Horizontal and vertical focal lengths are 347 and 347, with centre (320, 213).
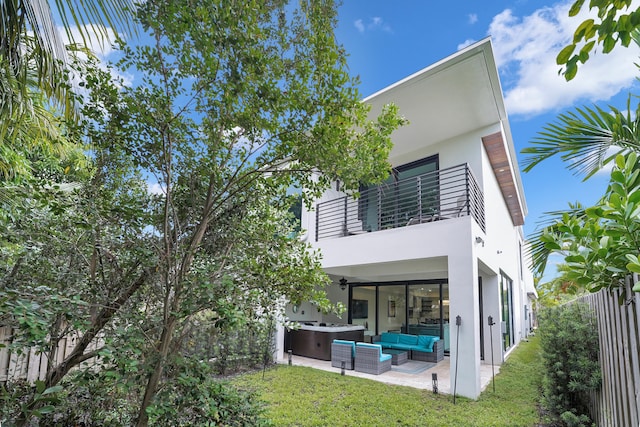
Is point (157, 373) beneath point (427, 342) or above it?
above

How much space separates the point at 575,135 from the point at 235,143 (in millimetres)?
3395

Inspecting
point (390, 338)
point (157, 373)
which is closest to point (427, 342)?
point (390, 338)

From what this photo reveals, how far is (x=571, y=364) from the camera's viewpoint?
534 centimetres

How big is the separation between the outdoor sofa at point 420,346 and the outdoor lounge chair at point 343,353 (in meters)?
2.38

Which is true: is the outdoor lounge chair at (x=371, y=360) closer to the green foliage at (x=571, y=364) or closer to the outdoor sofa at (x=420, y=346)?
the outdoor sofa at (x=420, y=346)

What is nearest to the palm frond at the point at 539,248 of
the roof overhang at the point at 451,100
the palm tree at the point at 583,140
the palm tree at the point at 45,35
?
the palm tree at the point at 583,140

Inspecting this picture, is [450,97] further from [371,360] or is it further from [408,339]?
[408,339]

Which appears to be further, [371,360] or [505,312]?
[505,312]

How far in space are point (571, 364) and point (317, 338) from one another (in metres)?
7.16

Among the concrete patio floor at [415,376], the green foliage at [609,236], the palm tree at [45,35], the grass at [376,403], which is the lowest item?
the concrete patio floor at [415,376]

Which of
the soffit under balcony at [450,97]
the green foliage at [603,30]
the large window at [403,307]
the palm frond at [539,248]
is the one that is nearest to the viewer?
the green foliage at [603,30]

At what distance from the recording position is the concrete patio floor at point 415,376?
7.96 metres

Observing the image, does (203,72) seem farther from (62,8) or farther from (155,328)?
(155,328)

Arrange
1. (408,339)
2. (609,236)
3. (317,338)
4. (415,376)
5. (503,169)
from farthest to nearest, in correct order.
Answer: (503,169), (408,339), (317,338), (415,376), (609,236)
